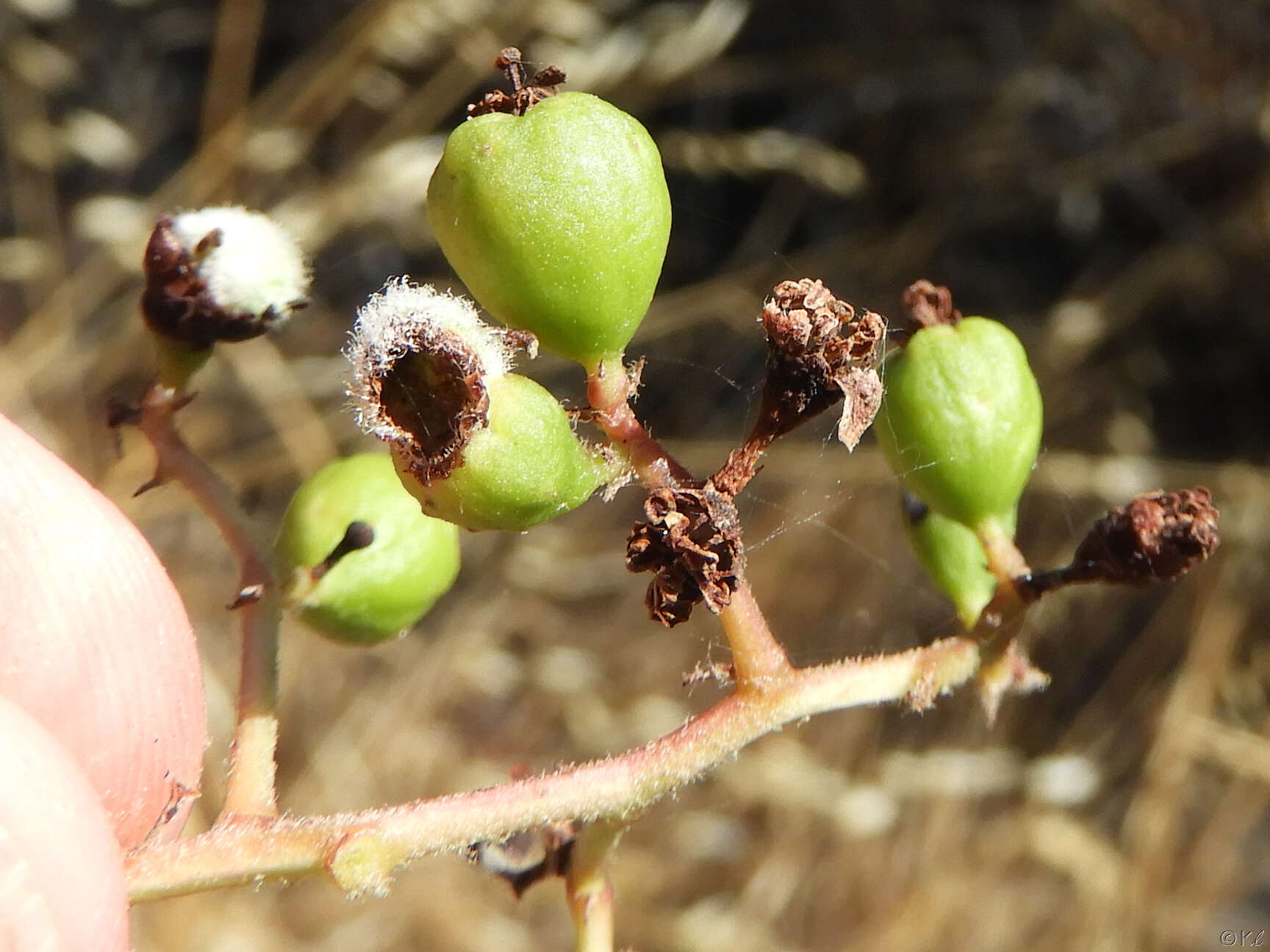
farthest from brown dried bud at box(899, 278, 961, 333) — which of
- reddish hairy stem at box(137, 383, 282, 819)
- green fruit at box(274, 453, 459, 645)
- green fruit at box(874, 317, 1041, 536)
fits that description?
reddish hairy stem at box(137, 383, 282, 819)

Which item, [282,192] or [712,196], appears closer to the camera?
[282,192]

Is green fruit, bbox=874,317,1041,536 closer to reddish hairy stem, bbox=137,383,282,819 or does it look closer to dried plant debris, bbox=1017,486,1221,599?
dried plant debris, bbox=1017,486,1221,599

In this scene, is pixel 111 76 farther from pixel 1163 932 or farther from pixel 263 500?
pixel 1163 932

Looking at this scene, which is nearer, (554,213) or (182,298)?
(554,213)

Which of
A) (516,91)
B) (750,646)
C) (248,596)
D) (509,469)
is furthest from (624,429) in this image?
(248,596)

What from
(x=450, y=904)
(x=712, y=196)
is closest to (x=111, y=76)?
(x=712, y=196)

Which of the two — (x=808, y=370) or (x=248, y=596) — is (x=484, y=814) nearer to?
(x=248, y=596)
